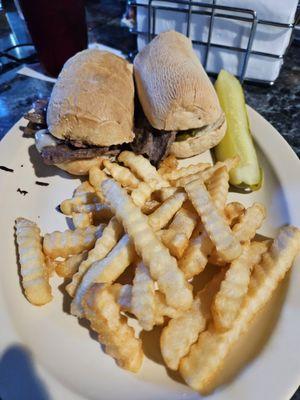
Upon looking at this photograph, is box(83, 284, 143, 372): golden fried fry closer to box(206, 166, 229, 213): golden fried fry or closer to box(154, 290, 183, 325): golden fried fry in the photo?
box(154, 290, 183, 325): golden fried fry

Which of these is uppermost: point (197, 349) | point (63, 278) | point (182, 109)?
point (182, 109)

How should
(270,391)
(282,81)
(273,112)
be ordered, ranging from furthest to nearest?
(282,81) < (273,112) < (270,391)

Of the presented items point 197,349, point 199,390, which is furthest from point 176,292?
point 199,390

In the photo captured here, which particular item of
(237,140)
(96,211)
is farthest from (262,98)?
(96,211)

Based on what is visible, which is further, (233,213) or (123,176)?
(123,176)

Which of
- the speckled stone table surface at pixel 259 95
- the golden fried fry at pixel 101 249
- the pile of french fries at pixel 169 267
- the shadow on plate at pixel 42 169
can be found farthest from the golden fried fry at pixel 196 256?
the speckled stone table surface at pixel 259 95

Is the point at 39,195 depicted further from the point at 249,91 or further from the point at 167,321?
the point at 249,91

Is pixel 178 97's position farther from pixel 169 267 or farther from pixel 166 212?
pixel 169 267
